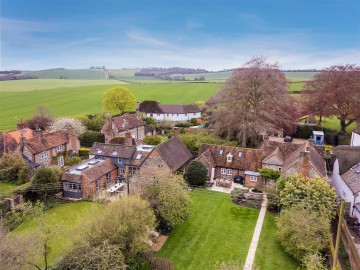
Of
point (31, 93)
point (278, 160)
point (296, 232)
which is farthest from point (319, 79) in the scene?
point (31, 93)

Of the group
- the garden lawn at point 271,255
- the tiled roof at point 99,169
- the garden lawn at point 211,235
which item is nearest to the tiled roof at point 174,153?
the garden lawn at point 211,235

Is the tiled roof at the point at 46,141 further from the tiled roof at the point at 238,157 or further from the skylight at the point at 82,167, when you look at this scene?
the tiled roof at the point at 238,157

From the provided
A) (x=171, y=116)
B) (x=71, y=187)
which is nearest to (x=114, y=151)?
(x=71, y=187)

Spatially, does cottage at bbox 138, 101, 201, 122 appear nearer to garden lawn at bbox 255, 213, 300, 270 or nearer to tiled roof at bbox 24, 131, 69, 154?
tiled roof at bbox 24, 131, 69, 154

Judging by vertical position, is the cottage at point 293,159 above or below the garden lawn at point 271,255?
above

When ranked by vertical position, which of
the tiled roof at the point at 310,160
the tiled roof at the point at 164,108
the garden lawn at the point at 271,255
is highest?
the tiled roof at the point at 164,108

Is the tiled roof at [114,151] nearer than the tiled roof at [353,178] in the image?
No

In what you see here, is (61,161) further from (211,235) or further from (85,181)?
(211,235)

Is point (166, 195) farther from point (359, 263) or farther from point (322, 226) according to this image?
point (359, 263)
